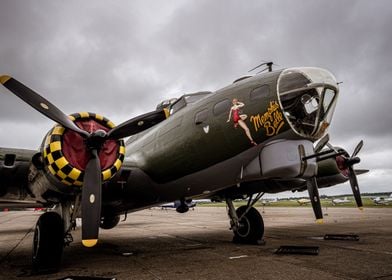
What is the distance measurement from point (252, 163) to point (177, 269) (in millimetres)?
2520

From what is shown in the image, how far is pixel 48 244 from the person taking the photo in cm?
601

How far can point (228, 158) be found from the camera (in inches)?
257

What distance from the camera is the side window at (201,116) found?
6.81 metres

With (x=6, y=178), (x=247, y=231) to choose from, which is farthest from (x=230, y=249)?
(x=6, y=178)

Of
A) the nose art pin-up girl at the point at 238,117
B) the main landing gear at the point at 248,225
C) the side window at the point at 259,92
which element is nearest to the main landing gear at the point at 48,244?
the nose art pin-up girl at the point at 238,117

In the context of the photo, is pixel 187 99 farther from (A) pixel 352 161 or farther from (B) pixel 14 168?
(A) pixel 352 161

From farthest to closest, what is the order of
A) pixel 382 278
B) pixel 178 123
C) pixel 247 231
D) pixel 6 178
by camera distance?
pixel 247 231 < pixel 178 123 < pixel 6 178 < pixel 382 278

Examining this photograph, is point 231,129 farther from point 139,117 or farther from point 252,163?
point 139,117

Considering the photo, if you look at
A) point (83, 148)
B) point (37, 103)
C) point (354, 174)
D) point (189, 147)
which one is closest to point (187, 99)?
point (189, 147)

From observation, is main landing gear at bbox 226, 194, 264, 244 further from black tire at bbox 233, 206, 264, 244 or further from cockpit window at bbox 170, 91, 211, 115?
cockpit window at bbox 170, 91, 211, 115

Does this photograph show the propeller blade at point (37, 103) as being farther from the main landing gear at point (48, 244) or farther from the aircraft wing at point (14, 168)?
the main landing gear at point (48, 244)

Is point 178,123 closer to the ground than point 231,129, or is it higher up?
higher up

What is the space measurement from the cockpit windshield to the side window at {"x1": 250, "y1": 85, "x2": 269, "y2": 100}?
0.26m

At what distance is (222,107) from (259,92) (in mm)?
849
